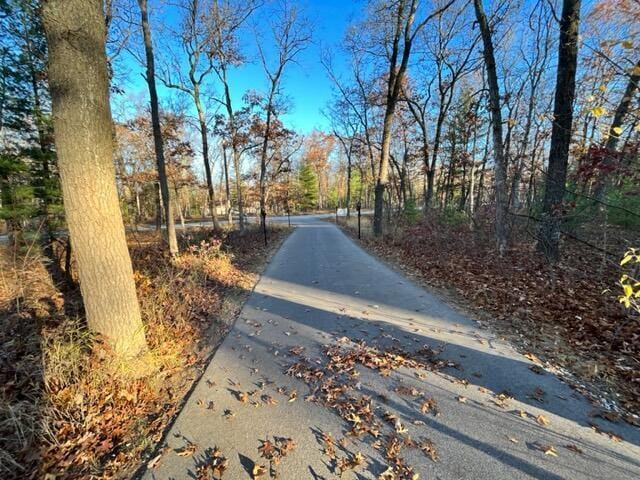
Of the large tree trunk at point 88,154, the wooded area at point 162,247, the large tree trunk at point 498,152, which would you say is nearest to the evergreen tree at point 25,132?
the wooded area at point 162,247

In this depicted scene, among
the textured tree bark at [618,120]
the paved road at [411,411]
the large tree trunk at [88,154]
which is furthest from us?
the textured tree bark at [618,120]

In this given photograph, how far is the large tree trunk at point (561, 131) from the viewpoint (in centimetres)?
558

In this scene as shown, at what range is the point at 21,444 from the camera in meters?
2.03

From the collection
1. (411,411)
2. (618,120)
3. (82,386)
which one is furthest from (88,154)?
(618,120)

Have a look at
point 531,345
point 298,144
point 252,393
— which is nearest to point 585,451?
point 531,345

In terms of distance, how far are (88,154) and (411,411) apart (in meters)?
3.76

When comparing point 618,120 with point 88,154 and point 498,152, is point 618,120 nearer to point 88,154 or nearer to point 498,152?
point 498,152

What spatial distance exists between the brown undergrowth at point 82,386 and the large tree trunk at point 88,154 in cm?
37

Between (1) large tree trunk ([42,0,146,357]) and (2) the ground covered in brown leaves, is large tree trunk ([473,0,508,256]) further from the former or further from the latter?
(1) large tree trunk ([42,0,146,357])

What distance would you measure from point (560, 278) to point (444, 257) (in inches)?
109

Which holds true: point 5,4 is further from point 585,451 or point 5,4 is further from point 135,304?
point 585,451

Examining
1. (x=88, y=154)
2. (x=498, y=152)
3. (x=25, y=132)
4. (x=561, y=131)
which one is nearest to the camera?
(x=88, y=154)

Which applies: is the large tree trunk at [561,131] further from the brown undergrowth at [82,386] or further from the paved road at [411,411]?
the brown undergrowth at [82,386]

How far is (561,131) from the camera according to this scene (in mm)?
5809
